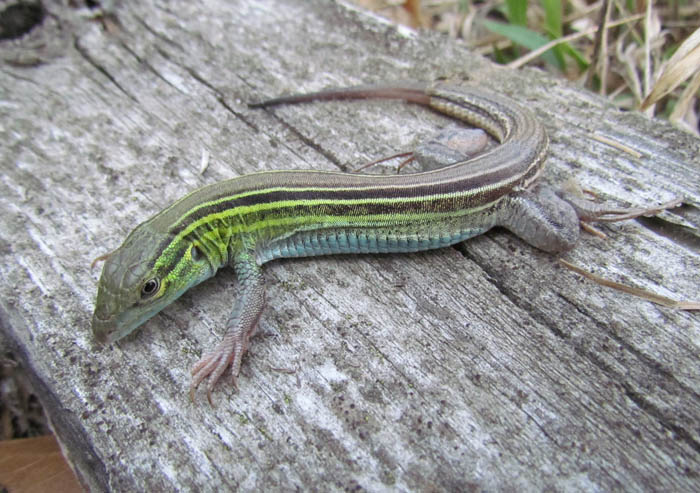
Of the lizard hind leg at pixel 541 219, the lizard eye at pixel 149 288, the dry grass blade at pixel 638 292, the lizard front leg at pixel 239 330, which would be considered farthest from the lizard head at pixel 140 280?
the dry grass blade at pixel 638 292

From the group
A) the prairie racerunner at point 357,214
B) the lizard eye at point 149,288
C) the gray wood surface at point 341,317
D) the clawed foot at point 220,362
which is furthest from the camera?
the prairie racerunner at point 357,214

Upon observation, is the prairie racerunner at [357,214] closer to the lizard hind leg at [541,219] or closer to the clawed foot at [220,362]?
the lizard hind leg at [541,219]

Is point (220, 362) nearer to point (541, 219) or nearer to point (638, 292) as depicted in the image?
point (541, 219)

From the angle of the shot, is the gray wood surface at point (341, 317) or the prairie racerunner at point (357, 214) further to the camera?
the prairie racerunner at point (357, 214)

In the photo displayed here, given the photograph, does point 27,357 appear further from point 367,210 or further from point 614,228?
point 614,228

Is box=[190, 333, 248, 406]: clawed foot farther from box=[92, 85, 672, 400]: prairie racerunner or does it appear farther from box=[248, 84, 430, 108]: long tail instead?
box=[248, 84, 430, 108]: long tail

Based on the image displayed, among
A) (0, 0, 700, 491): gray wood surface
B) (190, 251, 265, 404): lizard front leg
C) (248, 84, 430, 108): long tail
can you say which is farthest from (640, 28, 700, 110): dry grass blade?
(190, 251, 265, 404): lizard front leg
